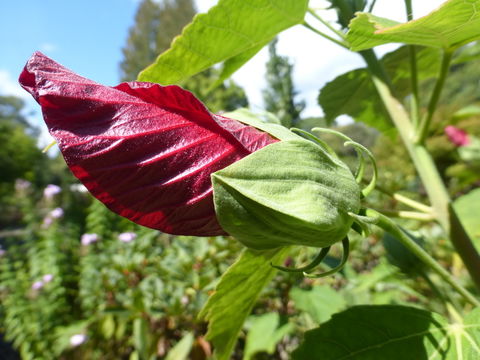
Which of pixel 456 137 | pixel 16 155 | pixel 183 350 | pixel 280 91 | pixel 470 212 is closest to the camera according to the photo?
pixel 470 212

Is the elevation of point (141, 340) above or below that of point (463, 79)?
above

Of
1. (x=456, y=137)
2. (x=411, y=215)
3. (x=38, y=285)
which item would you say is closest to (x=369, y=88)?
(x=411, y=215)

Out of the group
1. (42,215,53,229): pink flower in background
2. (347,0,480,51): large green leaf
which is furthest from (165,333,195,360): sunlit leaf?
(42,215,53,229): pink flower in background

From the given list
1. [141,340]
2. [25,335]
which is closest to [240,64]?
[141,340]

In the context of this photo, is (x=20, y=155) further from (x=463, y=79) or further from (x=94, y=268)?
(x=463, y=79)

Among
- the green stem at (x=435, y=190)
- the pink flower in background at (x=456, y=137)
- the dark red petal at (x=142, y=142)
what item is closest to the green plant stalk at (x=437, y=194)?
the green stem at (x=435, y=190)

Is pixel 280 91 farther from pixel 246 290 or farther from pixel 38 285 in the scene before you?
pixel 246 290
